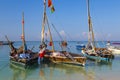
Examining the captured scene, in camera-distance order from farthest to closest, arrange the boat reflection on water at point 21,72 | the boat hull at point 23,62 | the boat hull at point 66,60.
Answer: the boat hull at point 66,60 → the boat hull at point 23,62 → the boat reflection on water at point 21,72

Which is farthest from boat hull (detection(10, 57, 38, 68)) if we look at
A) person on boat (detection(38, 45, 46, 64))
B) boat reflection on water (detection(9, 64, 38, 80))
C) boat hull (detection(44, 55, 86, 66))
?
boat hull (detection(44, 55, 86, 66))

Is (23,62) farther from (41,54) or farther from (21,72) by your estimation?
(41,54)

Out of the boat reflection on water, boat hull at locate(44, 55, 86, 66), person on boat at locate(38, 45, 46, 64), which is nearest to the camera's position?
the boat reflection on water

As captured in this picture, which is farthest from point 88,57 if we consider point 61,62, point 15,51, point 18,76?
point 18,76

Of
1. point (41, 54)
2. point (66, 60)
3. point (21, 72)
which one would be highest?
point (41, 54)

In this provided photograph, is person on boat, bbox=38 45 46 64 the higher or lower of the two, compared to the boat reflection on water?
Result: higher

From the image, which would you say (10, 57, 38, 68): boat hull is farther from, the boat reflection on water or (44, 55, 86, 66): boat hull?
(44, 55, 86, 66): boat hull

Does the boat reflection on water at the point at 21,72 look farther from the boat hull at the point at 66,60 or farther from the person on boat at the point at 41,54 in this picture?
the boat hull at the point at 66,60

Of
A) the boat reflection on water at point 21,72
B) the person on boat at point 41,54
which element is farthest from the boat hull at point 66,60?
the boat reflection on water at point 21,72

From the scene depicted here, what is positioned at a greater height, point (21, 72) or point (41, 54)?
point (41, 54)

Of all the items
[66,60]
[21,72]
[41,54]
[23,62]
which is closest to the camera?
[21,72]

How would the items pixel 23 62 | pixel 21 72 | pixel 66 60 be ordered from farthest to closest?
pixel 66 60 < pixel 23 62 < pixel 21 72

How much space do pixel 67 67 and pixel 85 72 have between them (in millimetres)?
3624

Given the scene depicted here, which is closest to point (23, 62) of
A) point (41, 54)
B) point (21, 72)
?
point (21, 72)
